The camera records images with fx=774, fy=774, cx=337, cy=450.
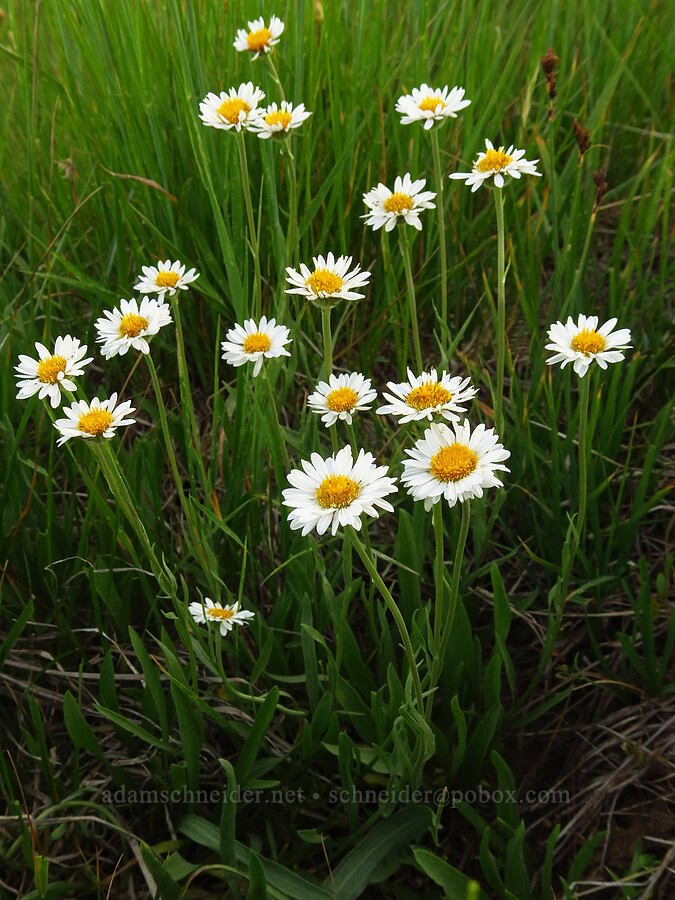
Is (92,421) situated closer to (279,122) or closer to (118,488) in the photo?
(118,488)

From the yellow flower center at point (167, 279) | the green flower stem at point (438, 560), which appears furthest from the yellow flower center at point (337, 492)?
the yellow flower center at point (167, 279)

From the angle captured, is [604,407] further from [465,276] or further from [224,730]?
[224,730]

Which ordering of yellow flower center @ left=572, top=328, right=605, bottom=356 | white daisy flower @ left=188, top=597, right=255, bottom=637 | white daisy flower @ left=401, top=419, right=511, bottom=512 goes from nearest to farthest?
white daisy flower @ left=401, top=419, right=511, bottom=512 < yellow flower center @ left=572, top=328, right=605, bottom=356 < white daisy flower @ left=188, top=597, right=255, bottom=637

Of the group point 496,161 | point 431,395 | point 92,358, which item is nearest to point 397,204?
point 496,161

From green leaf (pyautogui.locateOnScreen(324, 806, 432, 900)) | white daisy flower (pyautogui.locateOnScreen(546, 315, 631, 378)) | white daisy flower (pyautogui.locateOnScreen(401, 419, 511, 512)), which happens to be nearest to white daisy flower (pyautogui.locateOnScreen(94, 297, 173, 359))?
white daisy flower (pyautogui.locateOnScreen(401, 419, 511, 512))

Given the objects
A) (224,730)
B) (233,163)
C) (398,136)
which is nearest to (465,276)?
(398,136)

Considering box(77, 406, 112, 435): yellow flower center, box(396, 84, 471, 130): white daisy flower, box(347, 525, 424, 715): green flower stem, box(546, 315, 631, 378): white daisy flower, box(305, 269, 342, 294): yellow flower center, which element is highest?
box(396, 84, 471, 130): white daisy flower

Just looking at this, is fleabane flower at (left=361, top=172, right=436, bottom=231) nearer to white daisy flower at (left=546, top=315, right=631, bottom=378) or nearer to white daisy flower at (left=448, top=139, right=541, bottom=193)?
white daisy flower at (left=448, top=139, right=541, bottom=193)
